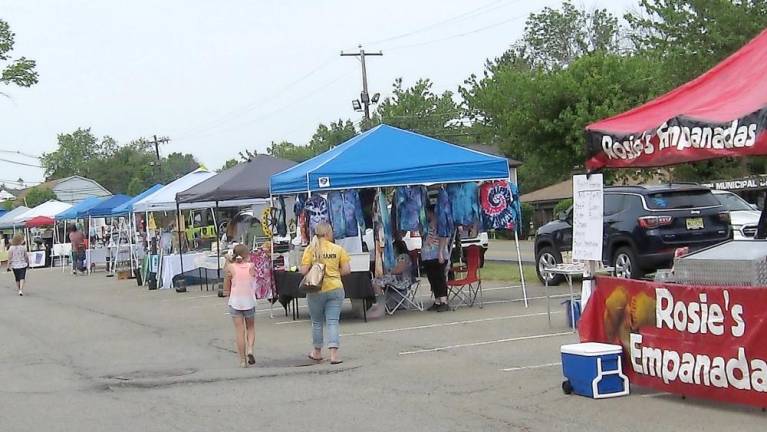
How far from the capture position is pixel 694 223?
16281 millimetres

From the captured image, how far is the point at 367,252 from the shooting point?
1641 centimetres

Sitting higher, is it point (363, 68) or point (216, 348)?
point (363, 68)

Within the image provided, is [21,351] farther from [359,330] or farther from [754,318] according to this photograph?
[754,318]

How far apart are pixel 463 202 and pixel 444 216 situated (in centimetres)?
41

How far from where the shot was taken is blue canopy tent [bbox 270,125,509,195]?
15.4 metres

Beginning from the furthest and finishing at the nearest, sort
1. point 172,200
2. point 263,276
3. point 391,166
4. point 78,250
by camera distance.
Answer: point 78,250, point 172,200, point 263,276, point 391,166

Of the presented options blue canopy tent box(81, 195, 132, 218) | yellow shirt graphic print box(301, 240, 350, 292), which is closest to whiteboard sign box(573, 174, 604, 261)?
yellow shirt graphic print box(301, 240, 350, 292)

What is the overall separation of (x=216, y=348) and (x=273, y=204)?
525cm

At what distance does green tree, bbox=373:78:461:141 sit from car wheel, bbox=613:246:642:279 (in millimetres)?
53023

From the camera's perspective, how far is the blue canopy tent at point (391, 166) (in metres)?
15.4

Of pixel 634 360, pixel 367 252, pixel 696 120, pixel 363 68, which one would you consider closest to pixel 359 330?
pixel 367 252

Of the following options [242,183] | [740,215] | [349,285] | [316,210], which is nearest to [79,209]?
[242,183]

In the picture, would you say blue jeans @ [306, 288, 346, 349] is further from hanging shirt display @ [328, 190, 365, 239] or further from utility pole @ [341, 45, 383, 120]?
utility pole @ [341, 45, 383, 120]

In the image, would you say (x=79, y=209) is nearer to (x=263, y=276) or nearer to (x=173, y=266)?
(x=173, y=266)
